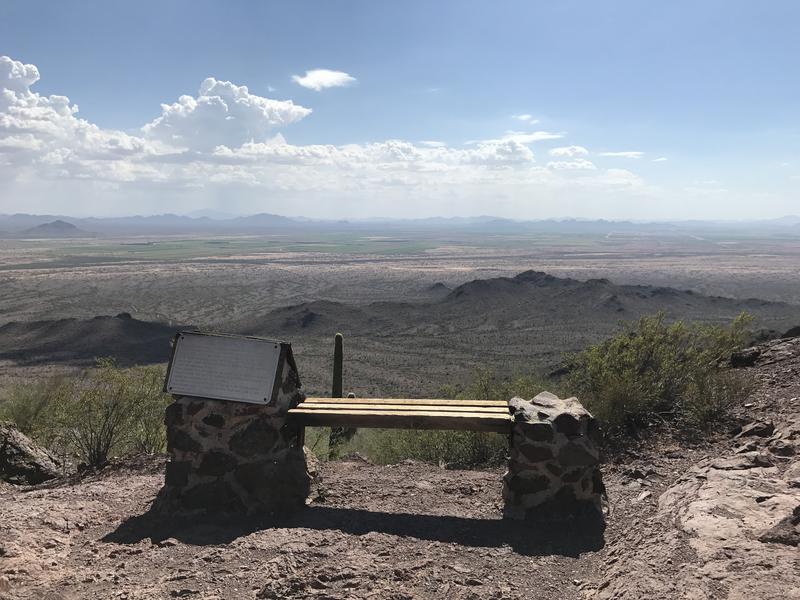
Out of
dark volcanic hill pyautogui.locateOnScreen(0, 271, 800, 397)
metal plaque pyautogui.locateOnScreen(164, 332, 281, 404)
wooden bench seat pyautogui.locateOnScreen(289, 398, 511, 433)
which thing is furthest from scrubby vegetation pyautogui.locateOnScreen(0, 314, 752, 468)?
dark volcanic hill pyautogui.locateOnScreen(0, 271, 800, 397)

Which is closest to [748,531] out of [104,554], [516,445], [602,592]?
[602,592]

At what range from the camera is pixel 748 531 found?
436cm

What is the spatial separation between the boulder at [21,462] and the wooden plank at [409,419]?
14.8 ft

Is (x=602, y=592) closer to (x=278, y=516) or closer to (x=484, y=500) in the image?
(x=484, y=500)

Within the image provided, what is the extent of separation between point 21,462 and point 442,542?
621cm

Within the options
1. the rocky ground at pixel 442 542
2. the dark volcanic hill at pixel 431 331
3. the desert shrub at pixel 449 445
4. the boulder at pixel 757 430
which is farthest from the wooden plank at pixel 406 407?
the dark volcanic hill at pixel 431 331

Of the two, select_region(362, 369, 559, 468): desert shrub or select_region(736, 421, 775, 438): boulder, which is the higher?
select_region(736, 421, 775, 438): boulder

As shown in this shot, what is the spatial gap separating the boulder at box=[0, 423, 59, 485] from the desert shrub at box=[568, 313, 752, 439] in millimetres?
7488

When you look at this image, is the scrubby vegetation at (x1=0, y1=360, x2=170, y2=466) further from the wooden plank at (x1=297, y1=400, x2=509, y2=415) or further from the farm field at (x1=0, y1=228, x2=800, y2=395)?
the farm field at (x1=0, y1=228, x2=800, y2=395)

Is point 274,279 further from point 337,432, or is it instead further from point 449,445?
point 449,445

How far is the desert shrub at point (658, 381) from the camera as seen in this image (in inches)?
306

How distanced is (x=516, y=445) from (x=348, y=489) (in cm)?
212

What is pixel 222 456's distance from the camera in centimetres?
572

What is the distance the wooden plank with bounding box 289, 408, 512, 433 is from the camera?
569 cm
